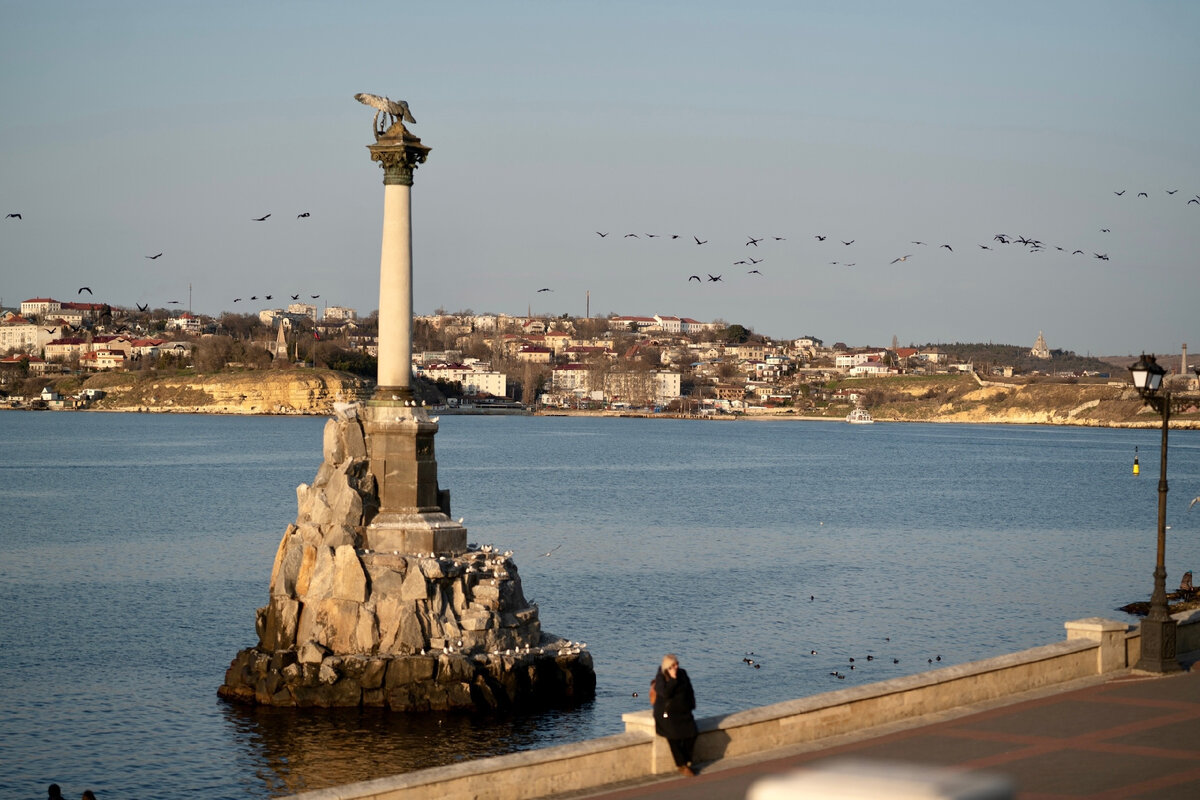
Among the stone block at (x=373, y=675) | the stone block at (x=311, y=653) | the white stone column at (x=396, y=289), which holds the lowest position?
the stone block at (x=373, y=675)

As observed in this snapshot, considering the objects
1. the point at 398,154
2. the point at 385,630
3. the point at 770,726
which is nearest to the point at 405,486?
the point at 385,630

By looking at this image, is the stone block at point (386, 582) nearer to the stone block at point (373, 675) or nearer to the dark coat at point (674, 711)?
the stone block at point (373, 675)

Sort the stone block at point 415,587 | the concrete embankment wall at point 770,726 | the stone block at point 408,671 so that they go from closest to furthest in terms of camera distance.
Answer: the concrete embankment wall at point 770,726, the stone block at point 408,671, the stone block at point 415,587

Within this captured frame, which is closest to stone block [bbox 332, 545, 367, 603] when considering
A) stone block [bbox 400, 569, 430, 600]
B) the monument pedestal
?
stone block [bbox 400, 569, 430, 600]

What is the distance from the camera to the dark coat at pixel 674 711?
39.2 feet

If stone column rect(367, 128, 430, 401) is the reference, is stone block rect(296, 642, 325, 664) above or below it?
below

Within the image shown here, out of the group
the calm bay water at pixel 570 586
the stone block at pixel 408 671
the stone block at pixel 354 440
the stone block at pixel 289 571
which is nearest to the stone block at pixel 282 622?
the stone block at pixel 289 571

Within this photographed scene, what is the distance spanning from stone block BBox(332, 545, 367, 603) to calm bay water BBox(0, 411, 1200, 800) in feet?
6.15

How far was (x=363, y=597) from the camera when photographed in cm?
2248

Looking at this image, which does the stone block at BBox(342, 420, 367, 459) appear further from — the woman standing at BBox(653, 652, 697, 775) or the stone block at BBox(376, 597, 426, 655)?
the woman standing at BBox(653, 652, 697, 775)

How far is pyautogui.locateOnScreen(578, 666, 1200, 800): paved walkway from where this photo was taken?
1148 centimetres

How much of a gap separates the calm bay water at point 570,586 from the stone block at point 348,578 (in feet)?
6.15

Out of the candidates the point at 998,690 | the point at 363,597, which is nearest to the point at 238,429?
the point at 363,597

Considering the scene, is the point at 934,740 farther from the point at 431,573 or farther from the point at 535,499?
the point at 535,499
